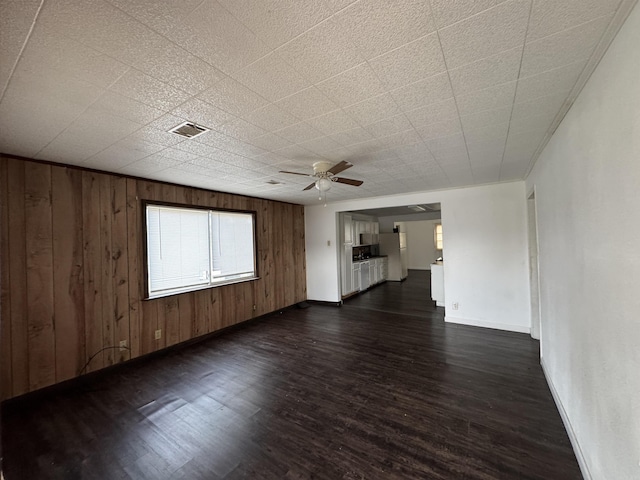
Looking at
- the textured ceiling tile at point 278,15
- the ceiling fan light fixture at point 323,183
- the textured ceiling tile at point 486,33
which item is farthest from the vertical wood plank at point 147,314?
the textured ceiling tile at point 486,33

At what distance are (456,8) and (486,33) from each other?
0.80 feet

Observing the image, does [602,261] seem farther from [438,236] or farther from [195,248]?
[438,236]

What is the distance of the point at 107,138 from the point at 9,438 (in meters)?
2.62

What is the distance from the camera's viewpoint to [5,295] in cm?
238

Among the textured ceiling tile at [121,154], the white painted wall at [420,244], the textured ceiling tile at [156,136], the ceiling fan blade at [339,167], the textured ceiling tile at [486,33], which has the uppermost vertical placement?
the textured ceiling tile at [121,154]

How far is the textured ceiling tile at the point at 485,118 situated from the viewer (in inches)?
72.8

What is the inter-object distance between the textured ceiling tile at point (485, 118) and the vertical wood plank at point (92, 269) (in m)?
4.07

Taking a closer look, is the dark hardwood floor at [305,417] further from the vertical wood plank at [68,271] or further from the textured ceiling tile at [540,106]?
the textured ceiling tile at [540,106]

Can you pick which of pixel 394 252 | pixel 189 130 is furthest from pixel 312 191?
pixel 394 252

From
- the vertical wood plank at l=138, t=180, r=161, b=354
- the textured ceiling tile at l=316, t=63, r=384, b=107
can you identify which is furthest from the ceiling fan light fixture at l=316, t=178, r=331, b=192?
the vertical wood plank at l=138, t=180, r=161, b=354

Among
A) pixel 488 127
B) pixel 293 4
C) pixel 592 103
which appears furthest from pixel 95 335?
pixel 592 103

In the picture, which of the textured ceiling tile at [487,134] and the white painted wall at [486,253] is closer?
the textured ceiling tile at [487,134]

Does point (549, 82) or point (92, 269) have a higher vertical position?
point (549, 82)

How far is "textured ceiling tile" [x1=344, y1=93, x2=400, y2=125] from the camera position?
1670 millimetres
